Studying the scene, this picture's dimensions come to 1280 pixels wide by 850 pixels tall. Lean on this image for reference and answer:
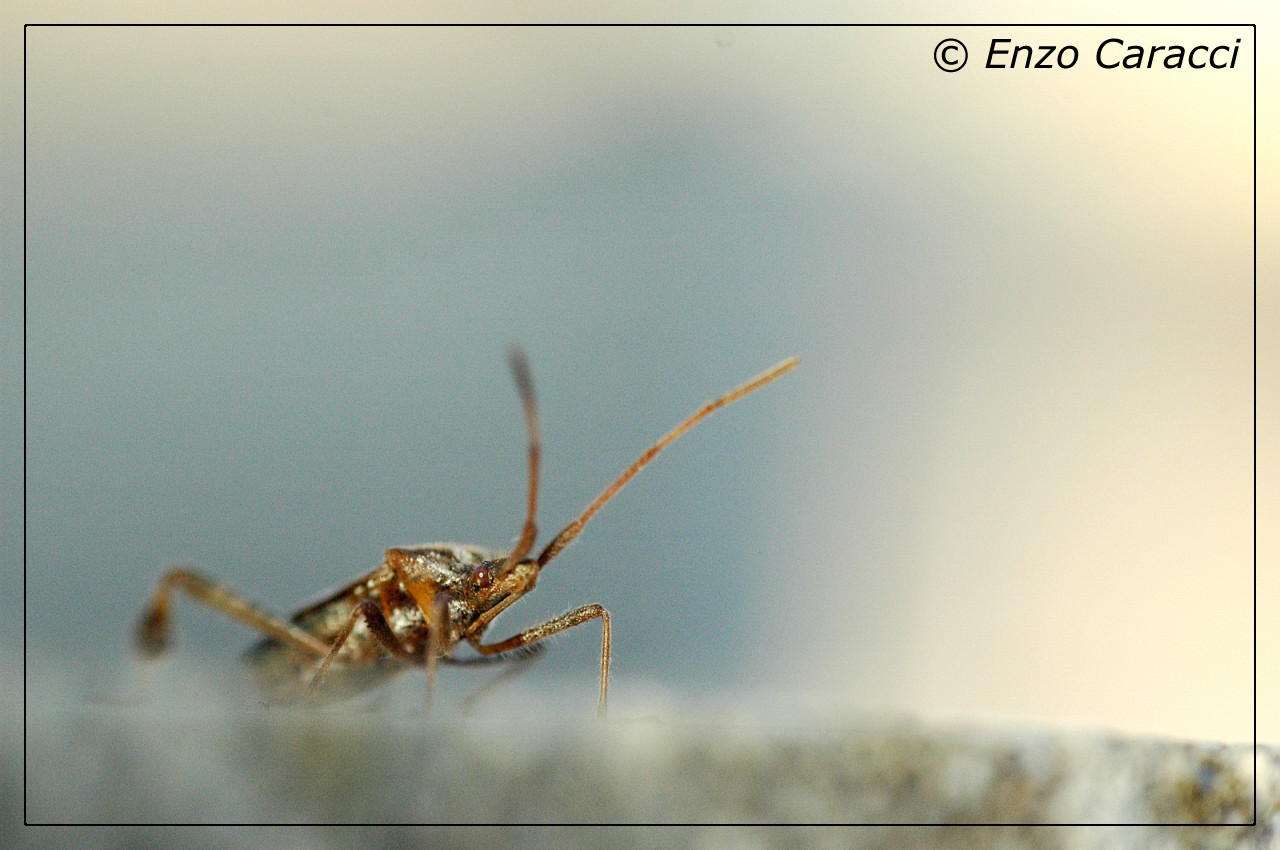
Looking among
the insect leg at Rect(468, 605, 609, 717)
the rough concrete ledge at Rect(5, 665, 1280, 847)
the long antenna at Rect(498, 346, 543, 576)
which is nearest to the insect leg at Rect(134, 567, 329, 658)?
the insect leg at Rect(468, 605, 609, 717)

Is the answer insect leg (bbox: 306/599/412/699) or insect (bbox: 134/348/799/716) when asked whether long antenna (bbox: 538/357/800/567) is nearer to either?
insect (bbox: 134/348/799/716)

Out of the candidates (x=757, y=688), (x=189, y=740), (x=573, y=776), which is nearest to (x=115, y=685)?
(x=189, y=740)

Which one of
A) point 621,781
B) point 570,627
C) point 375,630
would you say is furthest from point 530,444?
point 621,781

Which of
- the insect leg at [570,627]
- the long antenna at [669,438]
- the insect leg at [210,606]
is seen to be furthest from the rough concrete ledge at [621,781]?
the insect leg at [210,606]

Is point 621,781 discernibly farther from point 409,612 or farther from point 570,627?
point 409,612

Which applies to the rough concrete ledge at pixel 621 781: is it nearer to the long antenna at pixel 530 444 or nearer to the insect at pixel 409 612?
the insect at pixel 409 612

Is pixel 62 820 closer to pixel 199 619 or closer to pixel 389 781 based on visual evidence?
pixel 389 781
